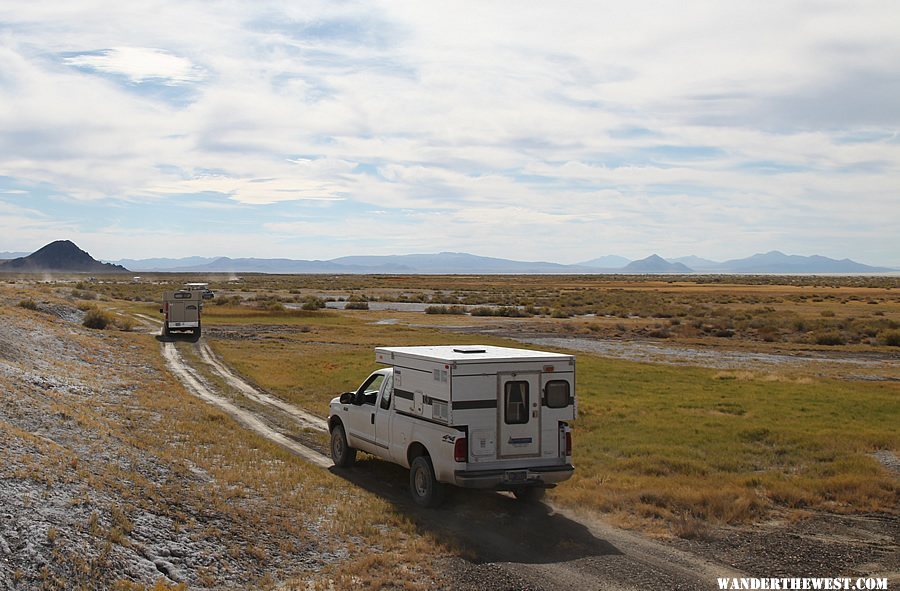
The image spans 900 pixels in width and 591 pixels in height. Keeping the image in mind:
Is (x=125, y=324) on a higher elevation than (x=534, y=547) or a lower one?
higher

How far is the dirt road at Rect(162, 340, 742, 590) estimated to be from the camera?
992 cm

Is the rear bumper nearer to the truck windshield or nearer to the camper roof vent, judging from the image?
the camper roof vent

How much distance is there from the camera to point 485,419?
12617mm

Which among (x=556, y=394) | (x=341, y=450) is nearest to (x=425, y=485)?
(x=556, y=394)

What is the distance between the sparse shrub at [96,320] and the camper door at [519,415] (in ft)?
152

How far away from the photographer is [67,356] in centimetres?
2953

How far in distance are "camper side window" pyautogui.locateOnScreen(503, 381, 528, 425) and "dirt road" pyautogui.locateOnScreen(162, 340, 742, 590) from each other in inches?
65.9

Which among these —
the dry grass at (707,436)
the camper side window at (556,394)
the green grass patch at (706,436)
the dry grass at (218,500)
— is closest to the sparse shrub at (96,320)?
the dry grass at (707,436)

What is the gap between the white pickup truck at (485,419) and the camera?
40.9ft

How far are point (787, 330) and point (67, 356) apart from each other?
5325 cm

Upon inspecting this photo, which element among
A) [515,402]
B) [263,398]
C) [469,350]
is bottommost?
[263,398]

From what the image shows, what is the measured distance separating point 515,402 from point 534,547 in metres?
2.51

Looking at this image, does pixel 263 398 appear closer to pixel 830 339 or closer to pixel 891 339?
pixel 830 339

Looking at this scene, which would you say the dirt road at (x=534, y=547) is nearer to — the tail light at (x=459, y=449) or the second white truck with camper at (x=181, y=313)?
the tail light at (x=459, y=449)
